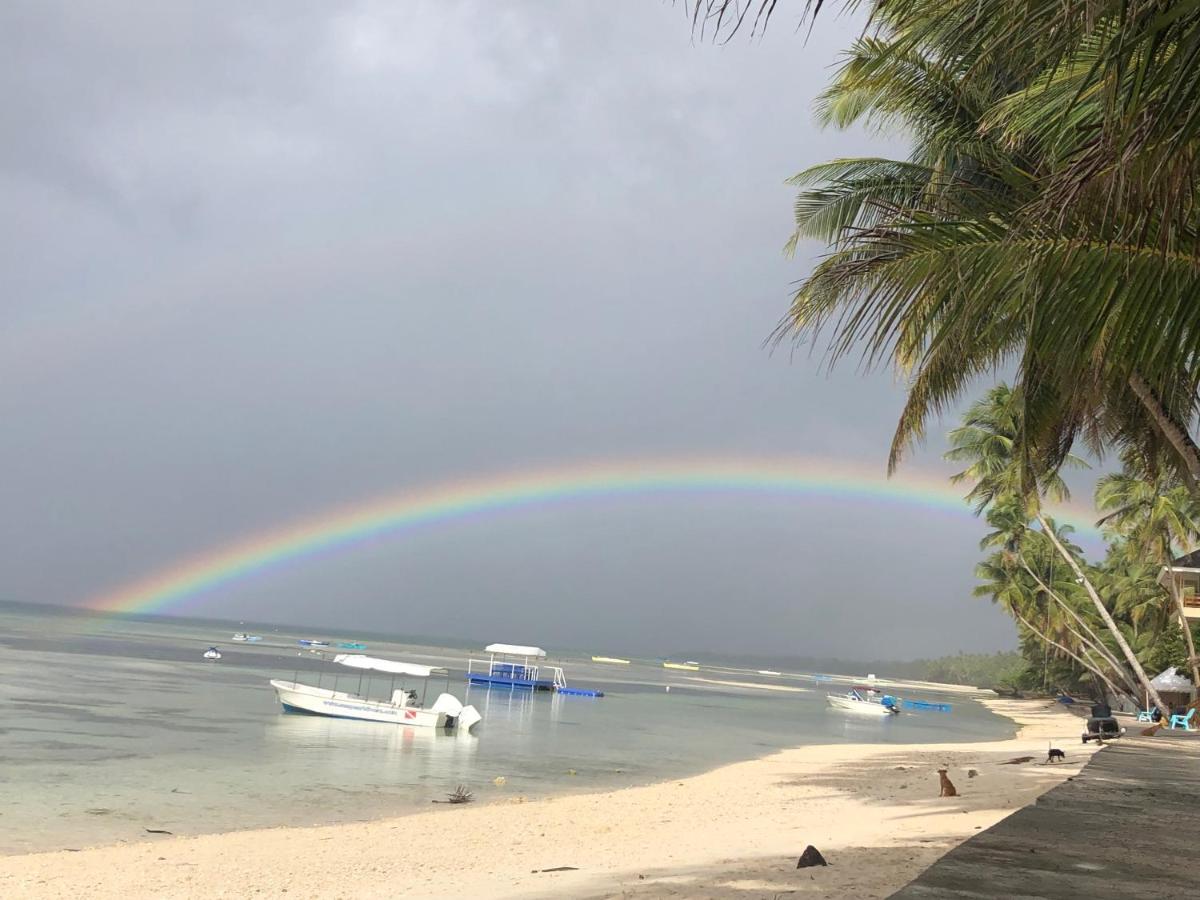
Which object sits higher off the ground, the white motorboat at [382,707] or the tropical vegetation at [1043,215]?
the tropical vegetation at [1043,215]

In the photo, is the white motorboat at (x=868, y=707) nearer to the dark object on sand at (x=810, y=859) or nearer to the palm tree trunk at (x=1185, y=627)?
the palm tree trunk at (x=1185, y=627)

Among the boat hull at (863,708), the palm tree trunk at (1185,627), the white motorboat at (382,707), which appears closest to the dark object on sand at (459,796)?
the white motorboat at (382,707)

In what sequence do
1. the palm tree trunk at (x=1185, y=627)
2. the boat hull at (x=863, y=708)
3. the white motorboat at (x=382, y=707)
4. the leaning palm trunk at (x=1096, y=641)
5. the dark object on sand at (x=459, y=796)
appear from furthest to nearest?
1. the boat hull at (x=863, y=708)
2. the leaning palm trunk at (x=1096, y=641)
3. the palm tree trunk at (x=1185, y=627)
4. the white motorboat at (x=382, y=707)
5. the dark object on sand at (x=459, y=796)

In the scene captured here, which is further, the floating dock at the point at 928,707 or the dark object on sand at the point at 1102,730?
the floating dock at the point at 928,707

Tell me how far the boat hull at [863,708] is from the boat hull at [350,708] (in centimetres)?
3367

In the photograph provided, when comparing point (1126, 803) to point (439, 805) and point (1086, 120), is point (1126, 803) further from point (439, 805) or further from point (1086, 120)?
point (439, 805)

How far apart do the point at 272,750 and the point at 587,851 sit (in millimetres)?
14629

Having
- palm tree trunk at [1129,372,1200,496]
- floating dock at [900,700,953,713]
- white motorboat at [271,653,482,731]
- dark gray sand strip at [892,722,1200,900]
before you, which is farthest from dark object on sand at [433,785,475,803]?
floating dock at [900,700,953,713]

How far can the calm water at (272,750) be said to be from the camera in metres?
16.0

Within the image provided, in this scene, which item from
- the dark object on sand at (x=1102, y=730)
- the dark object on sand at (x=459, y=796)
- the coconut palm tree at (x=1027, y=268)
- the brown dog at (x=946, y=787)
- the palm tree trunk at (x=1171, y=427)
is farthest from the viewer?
the dark object on sand at (x=1102, y=730)

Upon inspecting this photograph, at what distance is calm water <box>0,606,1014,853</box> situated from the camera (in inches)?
631

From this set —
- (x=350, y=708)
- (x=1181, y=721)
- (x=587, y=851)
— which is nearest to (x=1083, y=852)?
(x=587, y=851)

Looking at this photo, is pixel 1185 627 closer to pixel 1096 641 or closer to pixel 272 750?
pixel 1096 641

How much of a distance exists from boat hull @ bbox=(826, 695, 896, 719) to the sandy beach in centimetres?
3972
